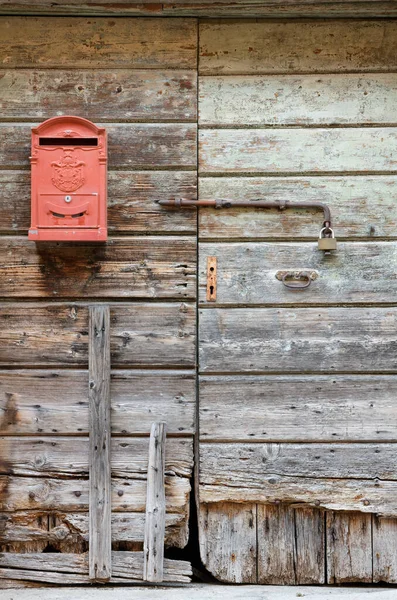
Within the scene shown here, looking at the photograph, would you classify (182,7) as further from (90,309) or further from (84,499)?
(84,499)

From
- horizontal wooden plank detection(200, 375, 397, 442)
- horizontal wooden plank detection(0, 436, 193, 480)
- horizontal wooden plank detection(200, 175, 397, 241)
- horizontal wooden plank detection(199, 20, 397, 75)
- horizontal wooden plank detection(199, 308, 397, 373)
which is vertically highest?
horizontal wooden plank detection(199, 20, 397, 75)

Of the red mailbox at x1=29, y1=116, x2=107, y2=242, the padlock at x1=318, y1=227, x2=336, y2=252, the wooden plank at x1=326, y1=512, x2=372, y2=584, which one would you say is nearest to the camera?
the red mailbox at x1=29, y1=116, x2=107, y2=242

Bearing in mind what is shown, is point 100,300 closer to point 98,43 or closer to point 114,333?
point 114,333

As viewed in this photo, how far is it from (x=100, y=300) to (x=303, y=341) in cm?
90

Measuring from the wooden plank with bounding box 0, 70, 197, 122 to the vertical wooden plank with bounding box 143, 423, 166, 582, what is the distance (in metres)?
1.38

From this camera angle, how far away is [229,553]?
8.23ft

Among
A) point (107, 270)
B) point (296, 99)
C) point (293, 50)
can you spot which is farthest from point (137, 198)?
point (293, 50)

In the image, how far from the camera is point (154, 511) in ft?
7.96

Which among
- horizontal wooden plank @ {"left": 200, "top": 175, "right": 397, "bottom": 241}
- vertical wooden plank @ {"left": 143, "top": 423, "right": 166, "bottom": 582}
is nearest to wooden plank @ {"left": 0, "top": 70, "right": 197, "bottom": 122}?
horizontal wooden plank @ {"left": 200, "top": 175, "right": 397, "bottom": 241}

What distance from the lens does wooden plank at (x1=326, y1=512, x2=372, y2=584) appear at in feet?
8.22

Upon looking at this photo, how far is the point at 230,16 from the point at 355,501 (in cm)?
218

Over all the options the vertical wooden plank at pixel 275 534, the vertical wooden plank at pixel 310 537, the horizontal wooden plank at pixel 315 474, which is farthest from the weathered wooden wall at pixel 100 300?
the vertical wooden plank at pixel 310 537

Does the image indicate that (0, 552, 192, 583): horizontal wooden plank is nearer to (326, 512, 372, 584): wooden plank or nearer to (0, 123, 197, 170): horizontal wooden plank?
(326, 512, 372, 584): wooden plank

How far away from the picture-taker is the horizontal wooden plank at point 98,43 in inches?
97.4
